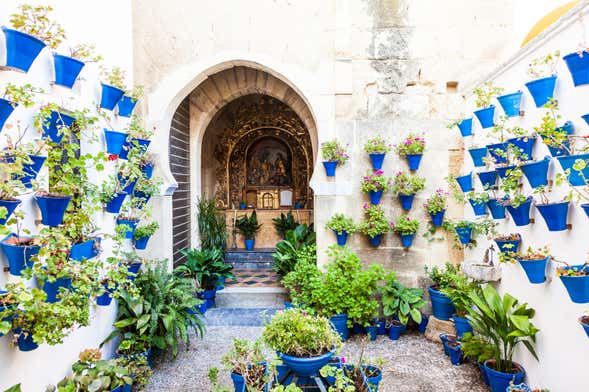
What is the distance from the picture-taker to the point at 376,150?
4914 mm

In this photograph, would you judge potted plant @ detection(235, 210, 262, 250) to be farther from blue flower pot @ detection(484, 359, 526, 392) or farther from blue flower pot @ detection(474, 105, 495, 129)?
blue flower pot @ detection(484, 359, 526, 392)

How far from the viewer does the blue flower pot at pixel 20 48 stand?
2.33 meters

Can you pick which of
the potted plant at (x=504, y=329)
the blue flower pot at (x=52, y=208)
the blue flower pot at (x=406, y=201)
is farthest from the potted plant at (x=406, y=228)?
the blue flower pot at (x=52, y=208)

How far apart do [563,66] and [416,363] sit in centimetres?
318

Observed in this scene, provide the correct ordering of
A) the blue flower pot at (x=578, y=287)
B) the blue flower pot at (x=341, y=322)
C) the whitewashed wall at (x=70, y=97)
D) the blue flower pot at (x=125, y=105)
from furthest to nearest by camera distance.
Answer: the blue flower pot at (x=341, y=322) < the blue flower pot at (x=125, y=105) < the whitewashed wall at (x=70, y=97) < the blue flower pot at (x=578, y=287)

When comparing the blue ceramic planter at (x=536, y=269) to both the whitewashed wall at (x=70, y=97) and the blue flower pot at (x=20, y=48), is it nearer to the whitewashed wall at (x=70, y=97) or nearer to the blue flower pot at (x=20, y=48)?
the whitewashed wall at (x=70, y=97)

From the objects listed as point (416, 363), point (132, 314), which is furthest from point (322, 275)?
point (132, 314)

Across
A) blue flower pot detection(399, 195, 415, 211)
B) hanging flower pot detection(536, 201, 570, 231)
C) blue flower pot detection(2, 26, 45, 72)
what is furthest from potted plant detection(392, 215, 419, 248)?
blue flower pot detection(2, 26, 45, 72)

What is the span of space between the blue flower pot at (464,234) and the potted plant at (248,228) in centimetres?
466

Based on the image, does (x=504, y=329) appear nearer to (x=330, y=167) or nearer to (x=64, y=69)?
(x=330, y=167)

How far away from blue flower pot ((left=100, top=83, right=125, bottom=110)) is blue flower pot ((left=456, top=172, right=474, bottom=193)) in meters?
3.92

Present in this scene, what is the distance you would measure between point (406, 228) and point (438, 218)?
1.48ft

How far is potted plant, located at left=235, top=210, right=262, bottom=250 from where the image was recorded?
8.24 metres

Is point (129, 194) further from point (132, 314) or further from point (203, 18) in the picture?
point (203, 18)
